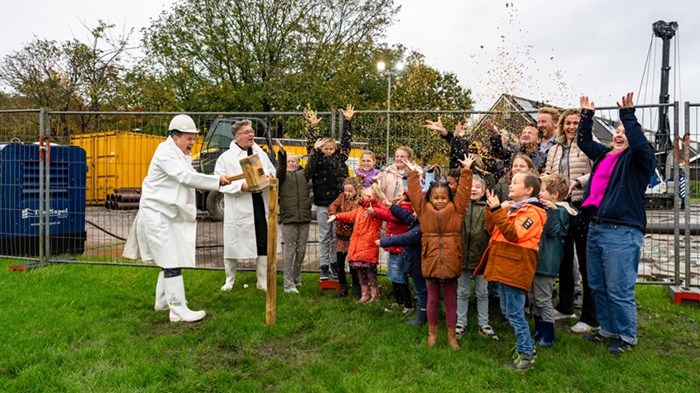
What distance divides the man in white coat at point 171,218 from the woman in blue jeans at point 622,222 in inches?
143

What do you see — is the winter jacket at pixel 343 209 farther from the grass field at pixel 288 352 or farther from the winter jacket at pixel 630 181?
the winter jacket at pixel 630 181

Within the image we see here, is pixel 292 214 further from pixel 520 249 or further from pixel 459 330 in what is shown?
pixel 520 249

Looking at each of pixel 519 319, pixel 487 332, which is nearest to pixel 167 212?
pixel 487 332

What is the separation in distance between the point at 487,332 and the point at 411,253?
3.31ft

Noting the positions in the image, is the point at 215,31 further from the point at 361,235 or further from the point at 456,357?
the point at 456,357

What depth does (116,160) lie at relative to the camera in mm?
8812

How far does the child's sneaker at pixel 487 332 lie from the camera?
14.5 ft

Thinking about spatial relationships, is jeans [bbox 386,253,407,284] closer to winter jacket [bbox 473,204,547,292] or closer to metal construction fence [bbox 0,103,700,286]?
winter jacket [bbox 473,204,547,292]

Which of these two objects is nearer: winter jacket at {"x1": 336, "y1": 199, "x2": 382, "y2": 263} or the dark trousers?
the dark trousers

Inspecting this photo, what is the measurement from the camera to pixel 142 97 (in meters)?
22.0

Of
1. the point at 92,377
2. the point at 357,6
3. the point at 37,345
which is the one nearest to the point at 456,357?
the point at 92,377

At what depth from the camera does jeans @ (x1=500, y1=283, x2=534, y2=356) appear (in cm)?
379

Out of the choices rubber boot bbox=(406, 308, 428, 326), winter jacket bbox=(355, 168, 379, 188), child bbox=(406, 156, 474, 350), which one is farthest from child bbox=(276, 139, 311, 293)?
child bbox=(406, 156, 474, 350)

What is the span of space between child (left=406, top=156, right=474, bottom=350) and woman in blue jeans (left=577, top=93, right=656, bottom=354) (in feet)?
4.11
